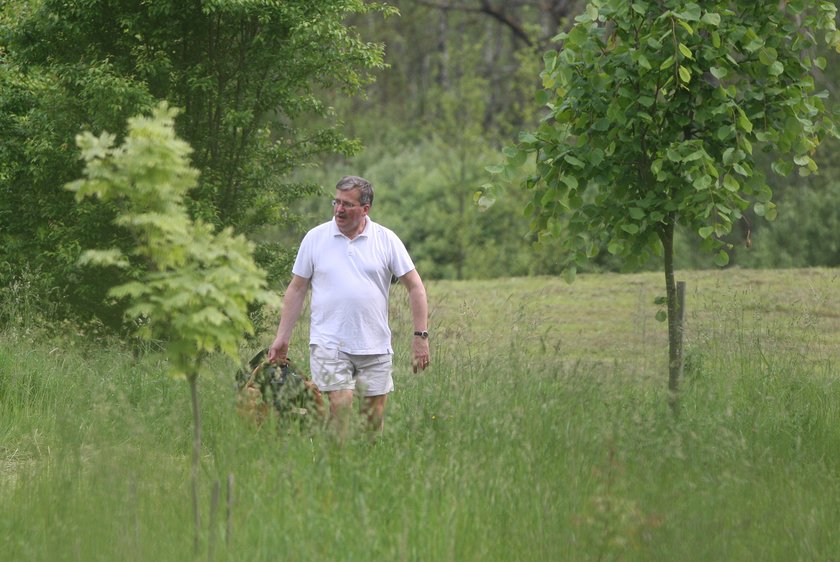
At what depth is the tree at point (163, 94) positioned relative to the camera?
10852 mm

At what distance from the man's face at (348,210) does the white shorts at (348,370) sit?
72 cm

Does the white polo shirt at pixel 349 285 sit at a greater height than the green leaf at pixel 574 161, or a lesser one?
lesser

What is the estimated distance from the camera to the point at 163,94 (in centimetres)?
1138

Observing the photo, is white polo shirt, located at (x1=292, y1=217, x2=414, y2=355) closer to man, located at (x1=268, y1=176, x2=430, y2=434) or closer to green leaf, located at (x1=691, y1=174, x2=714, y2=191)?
man, located at (x1=268, y1=176, x2=430, y2=434)

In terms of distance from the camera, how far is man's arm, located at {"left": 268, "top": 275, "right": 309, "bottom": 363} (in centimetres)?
707

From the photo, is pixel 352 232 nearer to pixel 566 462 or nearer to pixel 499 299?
pixel 566 462

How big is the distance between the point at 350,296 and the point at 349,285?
0.06 meters

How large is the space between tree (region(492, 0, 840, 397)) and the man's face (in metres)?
0.75

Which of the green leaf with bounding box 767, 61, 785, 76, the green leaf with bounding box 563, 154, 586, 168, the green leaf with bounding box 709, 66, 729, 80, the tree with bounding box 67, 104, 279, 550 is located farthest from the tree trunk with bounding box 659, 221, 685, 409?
the tree with bounding box 67, 104, 279, 550

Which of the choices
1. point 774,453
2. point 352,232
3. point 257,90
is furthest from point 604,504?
point 257,90

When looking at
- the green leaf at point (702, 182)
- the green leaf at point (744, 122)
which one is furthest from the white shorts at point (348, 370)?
the green leaf at point (744, 122)

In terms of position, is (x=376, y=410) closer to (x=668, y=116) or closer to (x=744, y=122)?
(x=668, y=116)

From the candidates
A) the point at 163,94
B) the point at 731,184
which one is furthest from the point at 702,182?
the point at 163,94

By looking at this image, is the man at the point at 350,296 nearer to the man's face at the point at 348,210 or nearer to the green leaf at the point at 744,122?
the man's face at the point at 348,210
